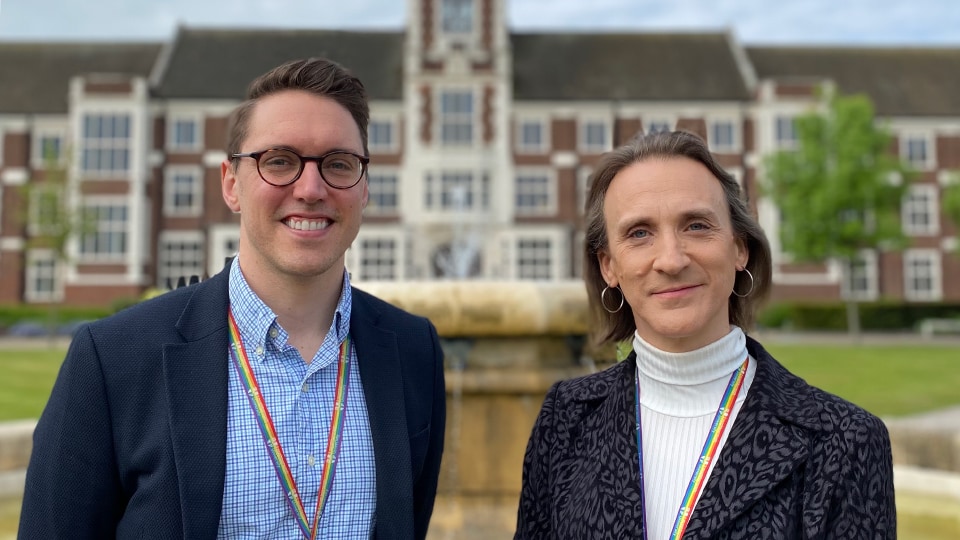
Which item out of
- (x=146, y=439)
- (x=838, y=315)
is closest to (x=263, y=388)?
(x=146, y=439)

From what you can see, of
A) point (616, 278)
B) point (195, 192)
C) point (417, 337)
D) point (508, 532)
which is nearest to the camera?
point (616, 278)

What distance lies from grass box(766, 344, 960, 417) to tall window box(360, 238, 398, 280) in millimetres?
16624

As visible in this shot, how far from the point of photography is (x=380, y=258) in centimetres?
3181

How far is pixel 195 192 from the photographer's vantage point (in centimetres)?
3331

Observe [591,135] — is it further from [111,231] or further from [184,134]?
[111,231]

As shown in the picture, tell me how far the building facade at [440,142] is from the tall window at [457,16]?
0.06 m

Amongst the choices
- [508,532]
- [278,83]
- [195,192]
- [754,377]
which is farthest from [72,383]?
[195,192]

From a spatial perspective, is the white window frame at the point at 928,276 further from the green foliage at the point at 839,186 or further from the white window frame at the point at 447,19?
the white window frame at the point at 447,19

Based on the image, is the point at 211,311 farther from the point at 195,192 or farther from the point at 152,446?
the point at 195,192

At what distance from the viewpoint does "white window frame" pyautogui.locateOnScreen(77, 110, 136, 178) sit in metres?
32.3

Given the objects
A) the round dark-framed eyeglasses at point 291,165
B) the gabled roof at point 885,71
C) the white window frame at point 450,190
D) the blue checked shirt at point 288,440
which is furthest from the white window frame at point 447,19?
the blue checked shirt at point 288,440

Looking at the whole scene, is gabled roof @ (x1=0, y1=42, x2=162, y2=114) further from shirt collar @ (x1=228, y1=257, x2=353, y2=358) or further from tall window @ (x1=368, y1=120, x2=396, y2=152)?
→ shirt collar @ (x1=228, y1=257, x2=353, y2=358)

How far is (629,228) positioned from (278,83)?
87 cm

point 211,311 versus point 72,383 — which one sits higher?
point 211,311
